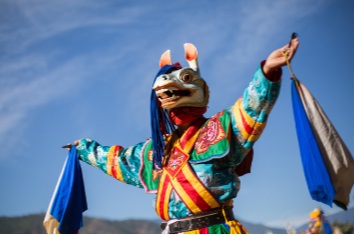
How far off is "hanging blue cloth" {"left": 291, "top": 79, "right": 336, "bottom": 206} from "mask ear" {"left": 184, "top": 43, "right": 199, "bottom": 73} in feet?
3.25

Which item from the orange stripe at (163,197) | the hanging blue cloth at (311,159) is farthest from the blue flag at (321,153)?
the orange stripe at (163,197)

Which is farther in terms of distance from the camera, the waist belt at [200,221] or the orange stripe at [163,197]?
the orange stripe at [163,197]

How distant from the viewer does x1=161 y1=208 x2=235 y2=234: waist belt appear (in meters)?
3.00

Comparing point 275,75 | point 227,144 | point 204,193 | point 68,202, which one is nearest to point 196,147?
point 227,144

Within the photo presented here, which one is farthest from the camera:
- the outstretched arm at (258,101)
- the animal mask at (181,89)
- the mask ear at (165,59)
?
the mask ear at (165,59)

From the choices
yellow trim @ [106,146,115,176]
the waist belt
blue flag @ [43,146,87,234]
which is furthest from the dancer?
blue flag @ [43,146,87,234]

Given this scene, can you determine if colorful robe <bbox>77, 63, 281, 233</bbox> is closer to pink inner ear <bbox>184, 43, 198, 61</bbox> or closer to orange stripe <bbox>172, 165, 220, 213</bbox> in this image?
orange stripe <bbox>172, 165, 220, 213</bbox>

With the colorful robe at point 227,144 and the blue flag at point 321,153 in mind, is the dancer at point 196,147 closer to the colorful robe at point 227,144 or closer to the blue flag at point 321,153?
the colorful robe at point 227,144

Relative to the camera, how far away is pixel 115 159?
→ 3748mm

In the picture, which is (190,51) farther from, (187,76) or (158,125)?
(158,125)

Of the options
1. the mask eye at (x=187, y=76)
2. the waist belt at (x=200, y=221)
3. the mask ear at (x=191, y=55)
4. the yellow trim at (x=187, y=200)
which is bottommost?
the waist belt at (x=200, y=221)

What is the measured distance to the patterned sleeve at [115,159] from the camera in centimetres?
365

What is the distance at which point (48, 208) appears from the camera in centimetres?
364

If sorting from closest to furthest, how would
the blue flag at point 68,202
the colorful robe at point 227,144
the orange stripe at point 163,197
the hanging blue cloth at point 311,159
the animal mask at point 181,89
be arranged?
1. the hanging blue cloth at point 311,159
2. the colorful robe at point 227,144
3. the orange stripe at point 163,197
4. the animal mask at point 181,89
5. the blue flag at point 68,202
